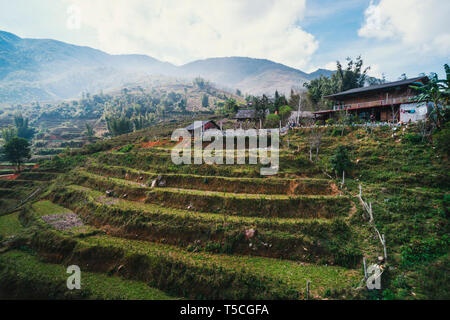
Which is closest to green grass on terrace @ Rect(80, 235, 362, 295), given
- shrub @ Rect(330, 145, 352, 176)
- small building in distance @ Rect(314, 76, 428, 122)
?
shrub @ Rect(330, 145, 352, 176)

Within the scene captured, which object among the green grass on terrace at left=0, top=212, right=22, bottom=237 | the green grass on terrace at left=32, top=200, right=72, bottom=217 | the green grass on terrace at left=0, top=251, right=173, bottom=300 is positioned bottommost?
the green grass on terrace at left=0, top=251, right=173, bottom=300

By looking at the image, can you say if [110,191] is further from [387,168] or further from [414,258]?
[387,168]

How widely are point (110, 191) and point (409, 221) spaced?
91.6 feet

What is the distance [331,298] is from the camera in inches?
412

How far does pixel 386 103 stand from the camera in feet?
94.1

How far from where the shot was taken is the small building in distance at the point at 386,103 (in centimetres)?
2564

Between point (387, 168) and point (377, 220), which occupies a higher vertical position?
point (387, 168)

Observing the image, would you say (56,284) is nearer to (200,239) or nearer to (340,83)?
(200,239)

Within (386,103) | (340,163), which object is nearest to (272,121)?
(386,103)

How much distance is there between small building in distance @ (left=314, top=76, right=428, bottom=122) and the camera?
84.1 ft

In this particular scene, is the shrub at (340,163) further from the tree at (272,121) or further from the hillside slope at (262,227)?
the tree at (272,121)

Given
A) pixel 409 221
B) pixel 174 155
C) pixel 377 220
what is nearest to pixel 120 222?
pixel 174 155

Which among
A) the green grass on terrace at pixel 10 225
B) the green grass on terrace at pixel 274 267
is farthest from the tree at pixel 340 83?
the green grass on terrace at pixel 10 225

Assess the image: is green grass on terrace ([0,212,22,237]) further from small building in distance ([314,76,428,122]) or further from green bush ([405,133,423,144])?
small building in distance ([314,76,428,122])
